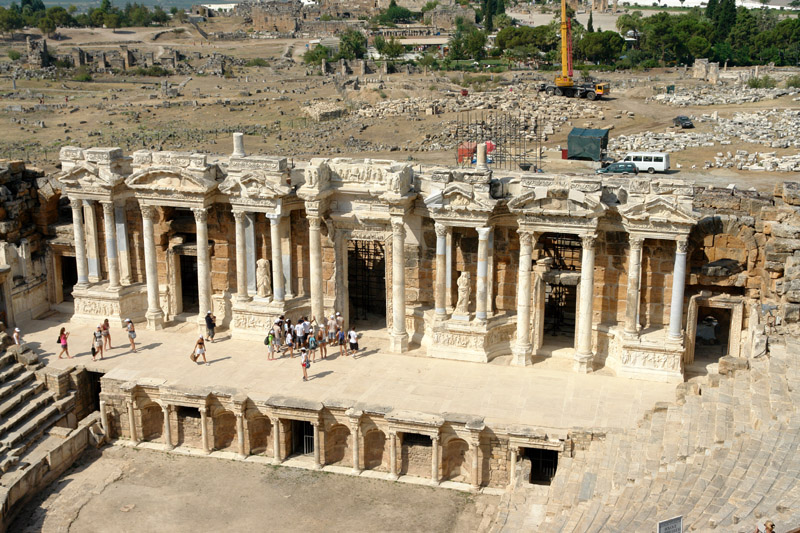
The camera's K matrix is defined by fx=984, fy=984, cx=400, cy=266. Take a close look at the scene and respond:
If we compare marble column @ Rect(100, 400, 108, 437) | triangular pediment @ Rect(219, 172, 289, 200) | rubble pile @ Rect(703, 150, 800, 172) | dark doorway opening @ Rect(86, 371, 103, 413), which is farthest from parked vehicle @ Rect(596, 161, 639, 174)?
marble column @ Rect(100, 400, 108, 437)

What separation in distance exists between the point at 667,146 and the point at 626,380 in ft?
102

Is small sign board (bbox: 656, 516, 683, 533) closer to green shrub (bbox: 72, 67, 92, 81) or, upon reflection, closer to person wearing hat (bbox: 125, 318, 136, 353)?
person wearing hat (bbox: 125, 318, 136, 353)

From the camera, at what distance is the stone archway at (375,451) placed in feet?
87.7

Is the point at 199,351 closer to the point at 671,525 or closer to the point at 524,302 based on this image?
Result: the point at 524,302

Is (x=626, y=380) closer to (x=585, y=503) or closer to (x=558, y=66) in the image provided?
(x=585, y=503)

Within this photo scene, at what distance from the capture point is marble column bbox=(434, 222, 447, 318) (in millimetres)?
29527

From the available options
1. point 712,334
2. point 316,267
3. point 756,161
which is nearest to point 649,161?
point 756,161

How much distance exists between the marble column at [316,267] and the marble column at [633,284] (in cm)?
949

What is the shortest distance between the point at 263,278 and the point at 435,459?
30.4ft

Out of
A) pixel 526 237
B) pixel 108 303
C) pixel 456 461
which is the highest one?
pixel 526 237

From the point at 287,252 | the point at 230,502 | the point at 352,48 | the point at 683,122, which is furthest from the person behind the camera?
the point at 352,48

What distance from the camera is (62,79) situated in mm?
100500

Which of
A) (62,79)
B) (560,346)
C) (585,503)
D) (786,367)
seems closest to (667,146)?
(560,346)

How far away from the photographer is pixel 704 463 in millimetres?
21484
